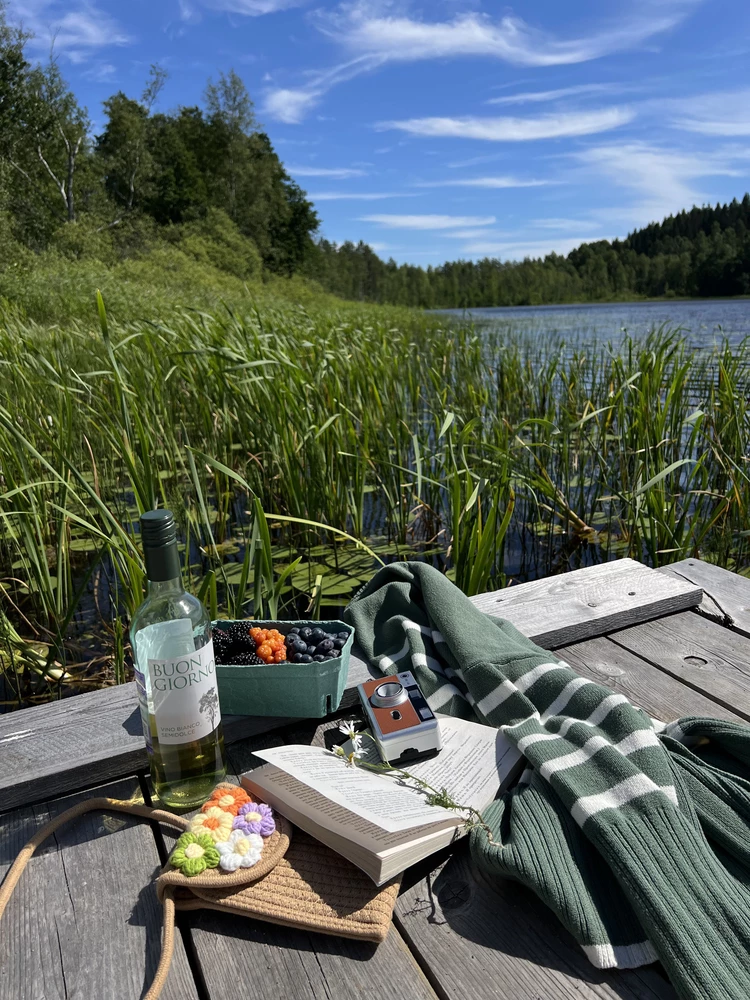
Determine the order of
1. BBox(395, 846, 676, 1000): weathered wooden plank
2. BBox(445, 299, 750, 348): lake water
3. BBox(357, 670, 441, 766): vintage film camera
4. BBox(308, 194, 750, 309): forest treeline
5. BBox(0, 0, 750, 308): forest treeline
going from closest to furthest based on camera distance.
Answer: BBox(395, 846, 676, 1000): weathered wooden plank, BBox(357, 670, 441, 766): vintage film camera, BBox(445, 299, 750, 348): lake water, BBox(0, 0, 750, 308): forest treeline, BBox(308, 194, 750, 309): forest treeline

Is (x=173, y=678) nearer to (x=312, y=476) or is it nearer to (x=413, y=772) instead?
(x=413, y=772)

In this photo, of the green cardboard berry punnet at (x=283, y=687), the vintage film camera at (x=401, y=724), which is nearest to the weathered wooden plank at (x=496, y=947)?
the vintage film camera at (x=401, y=724)

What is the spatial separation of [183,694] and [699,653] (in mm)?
1055

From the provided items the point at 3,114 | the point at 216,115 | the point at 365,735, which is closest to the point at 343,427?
the point at 365,735

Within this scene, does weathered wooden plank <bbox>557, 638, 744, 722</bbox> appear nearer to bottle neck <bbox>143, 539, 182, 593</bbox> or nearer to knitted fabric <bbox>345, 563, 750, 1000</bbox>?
knitted fabric <bbox>345, 563, 750, 1000</bbox>

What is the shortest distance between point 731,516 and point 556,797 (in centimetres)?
234

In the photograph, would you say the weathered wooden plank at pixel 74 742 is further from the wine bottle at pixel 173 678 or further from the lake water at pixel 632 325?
the lake water at pixel 632 325

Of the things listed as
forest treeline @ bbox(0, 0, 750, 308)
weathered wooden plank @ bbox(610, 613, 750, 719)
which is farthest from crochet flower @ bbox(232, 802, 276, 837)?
forest treeline @ bbox(0, 0, 750, 308)

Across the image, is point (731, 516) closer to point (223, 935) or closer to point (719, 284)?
point (223, 935)

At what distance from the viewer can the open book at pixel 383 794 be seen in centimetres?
77

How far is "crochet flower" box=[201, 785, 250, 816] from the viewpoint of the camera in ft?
2.79

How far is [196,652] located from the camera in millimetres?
855

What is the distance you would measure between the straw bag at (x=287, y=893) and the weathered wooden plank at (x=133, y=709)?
0.18 m

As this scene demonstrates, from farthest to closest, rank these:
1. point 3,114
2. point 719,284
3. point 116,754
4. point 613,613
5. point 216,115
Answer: point 719,284
point 216,115
point 3,114
point 613,613
point 116,754
